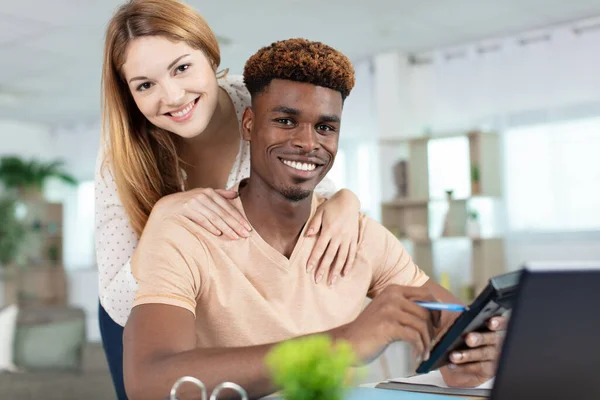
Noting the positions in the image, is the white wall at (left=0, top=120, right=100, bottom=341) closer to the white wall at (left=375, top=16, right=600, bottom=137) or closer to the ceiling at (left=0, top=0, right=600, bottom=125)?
the ceiling at (left=0, top=0, right=600, bottom=125)

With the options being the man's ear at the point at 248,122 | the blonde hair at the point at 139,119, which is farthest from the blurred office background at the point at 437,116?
the man's ear at the point at 248,122

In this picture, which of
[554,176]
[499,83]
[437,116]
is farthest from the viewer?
[437,116]

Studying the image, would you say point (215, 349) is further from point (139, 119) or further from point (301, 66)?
point (139, 119)

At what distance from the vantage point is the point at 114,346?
1.98 metres

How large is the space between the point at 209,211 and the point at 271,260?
0.17 meters

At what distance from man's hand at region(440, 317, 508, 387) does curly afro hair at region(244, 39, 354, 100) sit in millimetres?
665

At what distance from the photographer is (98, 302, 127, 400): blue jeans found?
6.32ft

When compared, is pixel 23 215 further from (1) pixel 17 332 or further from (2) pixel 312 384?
(2) pixel 312 384

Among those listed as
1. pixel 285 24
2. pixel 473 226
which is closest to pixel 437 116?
pixel 473 226

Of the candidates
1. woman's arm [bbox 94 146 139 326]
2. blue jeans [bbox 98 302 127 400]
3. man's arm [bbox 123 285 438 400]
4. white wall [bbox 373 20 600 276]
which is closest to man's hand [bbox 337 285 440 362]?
man's arm [bbox 123 285 438 400]

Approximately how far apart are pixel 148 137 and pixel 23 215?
7.81 meters

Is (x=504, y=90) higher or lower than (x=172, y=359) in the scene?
higher

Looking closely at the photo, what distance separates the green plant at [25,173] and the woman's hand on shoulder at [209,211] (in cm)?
787

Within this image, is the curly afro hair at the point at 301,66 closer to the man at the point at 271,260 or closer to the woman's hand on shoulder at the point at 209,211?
the man at the point at 271,260
